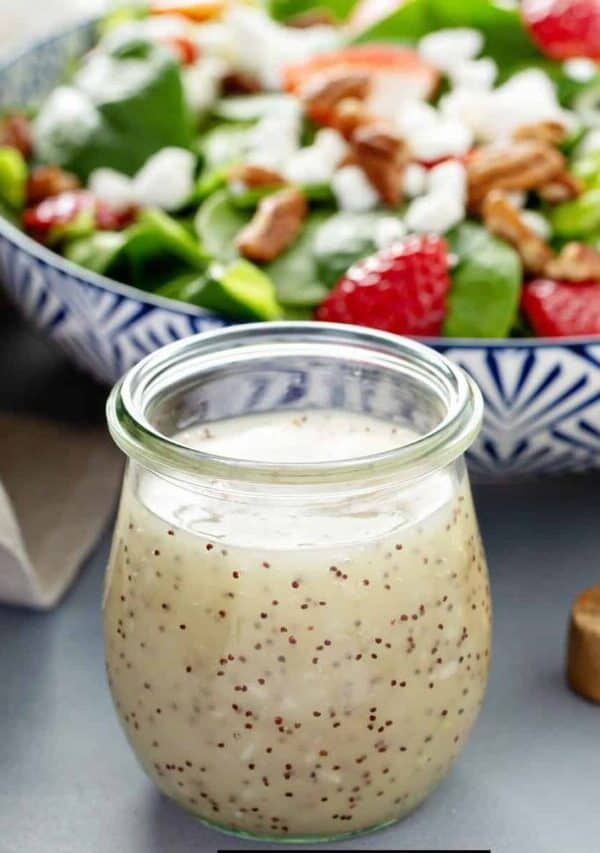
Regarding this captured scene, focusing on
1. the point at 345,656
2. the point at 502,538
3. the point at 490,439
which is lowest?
the point at 502,538

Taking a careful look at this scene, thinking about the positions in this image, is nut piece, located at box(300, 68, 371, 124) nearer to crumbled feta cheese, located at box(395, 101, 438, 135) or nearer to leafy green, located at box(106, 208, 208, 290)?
crumbled feta cheese, located at box(395, 101, 438, 135)

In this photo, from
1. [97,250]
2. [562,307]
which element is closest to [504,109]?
[562,307]

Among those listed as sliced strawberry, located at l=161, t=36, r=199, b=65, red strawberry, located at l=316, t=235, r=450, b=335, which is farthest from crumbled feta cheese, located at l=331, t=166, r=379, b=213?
sliced strawberry, located at l=161, t=36, r=199, b=65

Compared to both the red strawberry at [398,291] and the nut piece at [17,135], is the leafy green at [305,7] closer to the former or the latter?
the nut piece at [17,135]

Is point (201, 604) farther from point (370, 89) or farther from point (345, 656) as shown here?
point (370, 89)

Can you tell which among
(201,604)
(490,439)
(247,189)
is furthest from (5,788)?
(247,189)

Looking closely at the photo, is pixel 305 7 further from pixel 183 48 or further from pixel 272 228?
pixel 272 228

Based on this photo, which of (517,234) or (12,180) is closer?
(517,234)
